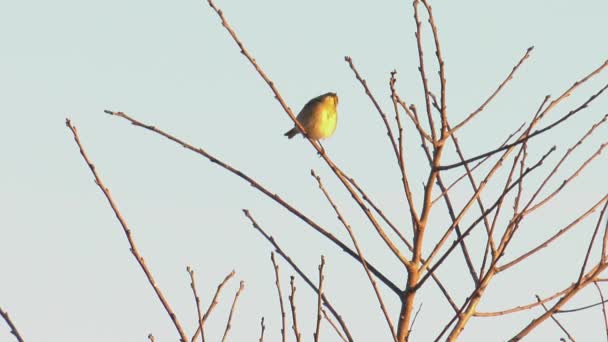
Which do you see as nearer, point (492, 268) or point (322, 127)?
point (492, 268)

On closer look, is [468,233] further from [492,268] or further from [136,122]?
[136,122]

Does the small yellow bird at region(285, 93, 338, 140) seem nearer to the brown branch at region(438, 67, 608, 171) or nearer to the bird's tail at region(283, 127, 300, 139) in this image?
the bird's tail at region(283, 127, 300, 139)

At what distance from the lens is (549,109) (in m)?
3.14

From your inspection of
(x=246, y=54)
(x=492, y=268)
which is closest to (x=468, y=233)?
(x=492, y=268)

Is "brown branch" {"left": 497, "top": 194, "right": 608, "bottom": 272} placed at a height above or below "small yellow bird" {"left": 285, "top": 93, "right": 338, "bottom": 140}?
below

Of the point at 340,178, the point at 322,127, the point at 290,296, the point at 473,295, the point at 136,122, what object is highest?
the point at 322,127

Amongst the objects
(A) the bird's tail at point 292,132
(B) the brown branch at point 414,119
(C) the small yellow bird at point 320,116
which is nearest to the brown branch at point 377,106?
(B) the brown branch at point 414,119

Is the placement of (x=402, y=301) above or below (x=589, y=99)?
below

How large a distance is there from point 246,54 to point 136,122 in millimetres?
383

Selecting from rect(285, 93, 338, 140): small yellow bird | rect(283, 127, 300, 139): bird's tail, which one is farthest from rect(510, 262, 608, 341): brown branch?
rect(283, 127, 300, 139): bird's tail

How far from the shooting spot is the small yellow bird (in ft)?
28.6

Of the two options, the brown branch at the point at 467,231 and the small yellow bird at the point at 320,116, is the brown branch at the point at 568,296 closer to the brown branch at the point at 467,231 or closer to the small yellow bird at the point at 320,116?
the brown branch at the point at 467,231

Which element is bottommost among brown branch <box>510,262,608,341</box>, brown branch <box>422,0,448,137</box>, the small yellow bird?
brown branch <box>510,262,608,341</box>

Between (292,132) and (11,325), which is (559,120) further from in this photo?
(292,132)
